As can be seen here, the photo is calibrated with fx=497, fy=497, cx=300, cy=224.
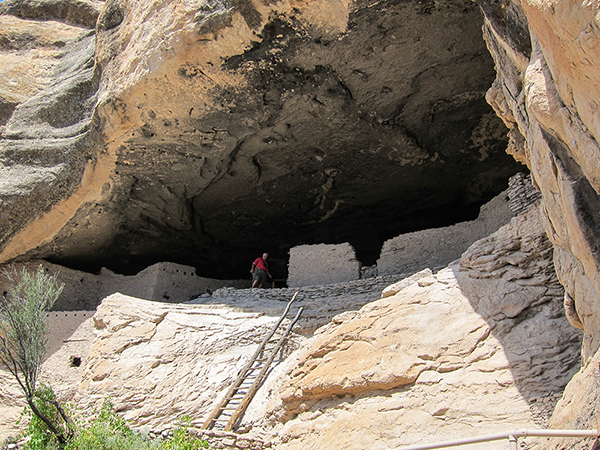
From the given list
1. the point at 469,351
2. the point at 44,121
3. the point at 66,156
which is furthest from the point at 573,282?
the point at 44,121

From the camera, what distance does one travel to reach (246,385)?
6.25 m

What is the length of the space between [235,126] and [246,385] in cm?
410

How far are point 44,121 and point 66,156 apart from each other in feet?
2.83

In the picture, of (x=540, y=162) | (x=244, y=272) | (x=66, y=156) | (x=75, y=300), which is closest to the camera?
(x=540, y=162)

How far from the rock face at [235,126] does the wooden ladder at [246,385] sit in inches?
135

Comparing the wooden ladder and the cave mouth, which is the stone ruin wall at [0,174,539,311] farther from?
the wooden ladder

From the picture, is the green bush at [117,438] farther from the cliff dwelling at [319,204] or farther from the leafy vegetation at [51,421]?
the cliff dwelling at [319,204]

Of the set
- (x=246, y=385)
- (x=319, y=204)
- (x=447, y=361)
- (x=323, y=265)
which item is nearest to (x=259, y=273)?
(x=323, y=265)

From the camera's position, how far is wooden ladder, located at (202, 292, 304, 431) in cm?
558

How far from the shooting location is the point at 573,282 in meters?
3.30

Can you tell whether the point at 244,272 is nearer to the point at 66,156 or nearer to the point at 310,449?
the point at 66,156

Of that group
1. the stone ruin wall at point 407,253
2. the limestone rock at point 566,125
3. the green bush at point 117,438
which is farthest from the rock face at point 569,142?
the stone ruin wall at point 407,253

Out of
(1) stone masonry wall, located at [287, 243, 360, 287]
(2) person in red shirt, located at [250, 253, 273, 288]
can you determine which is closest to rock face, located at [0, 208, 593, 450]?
(1) stone masonry wall, located at [287, 243, 360, 287]

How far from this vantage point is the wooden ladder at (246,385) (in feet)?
18.3
